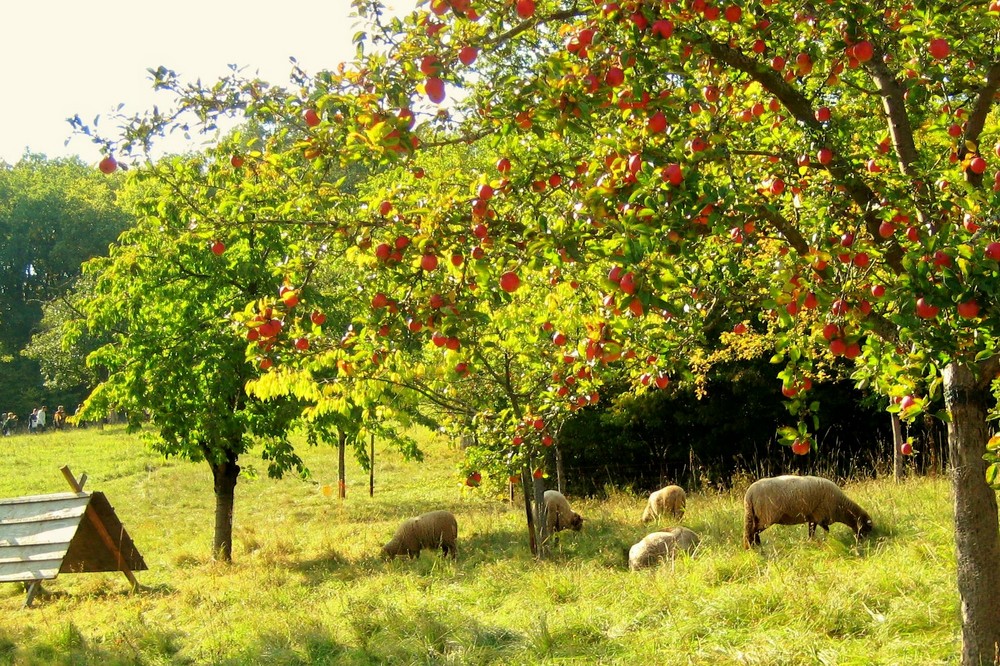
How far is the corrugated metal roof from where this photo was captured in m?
12.2

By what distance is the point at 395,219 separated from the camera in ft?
16.3

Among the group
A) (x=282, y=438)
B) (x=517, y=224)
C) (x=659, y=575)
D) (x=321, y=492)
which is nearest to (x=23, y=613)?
(x=282, y=438)

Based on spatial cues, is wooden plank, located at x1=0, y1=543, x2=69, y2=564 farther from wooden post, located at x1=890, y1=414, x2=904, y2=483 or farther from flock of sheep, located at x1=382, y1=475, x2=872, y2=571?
wooden post, located at x1=890, y1=414, x2=904, y2=483

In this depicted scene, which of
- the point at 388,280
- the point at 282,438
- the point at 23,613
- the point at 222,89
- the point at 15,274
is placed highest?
the point at 15,274

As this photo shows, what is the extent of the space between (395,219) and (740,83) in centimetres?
313

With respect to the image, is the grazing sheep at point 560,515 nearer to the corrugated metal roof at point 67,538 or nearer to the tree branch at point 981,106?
the corrugated metal roof at point 67,538

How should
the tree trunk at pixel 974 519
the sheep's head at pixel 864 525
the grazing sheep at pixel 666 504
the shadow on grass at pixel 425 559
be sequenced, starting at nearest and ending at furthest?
1. the tree trunk at pixel 974 519
2. the sheep's head at pixel 864 525
3. the shadow on grass at pixel 425 559
4. the grazing sheep at pixel 666 504

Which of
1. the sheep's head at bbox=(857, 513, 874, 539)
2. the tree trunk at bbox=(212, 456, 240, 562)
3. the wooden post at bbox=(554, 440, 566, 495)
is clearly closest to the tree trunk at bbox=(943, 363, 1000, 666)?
the sheep's head at bbox=(857, 513, 874, 539)

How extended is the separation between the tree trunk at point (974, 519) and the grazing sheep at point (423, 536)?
8.79 metres

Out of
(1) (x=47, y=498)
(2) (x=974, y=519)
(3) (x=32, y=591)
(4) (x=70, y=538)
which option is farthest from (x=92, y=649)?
(2) (x=974, y=519)

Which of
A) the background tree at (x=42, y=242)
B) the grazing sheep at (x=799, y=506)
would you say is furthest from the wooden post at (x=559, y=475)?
the background tree at (x=42, y=242)

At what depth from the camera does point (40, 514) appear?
1283 centimetres

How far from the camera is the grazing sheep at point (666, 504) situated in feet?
48.5

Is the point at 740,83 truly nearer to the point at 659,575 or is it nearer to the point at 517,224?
the point at 517,224
